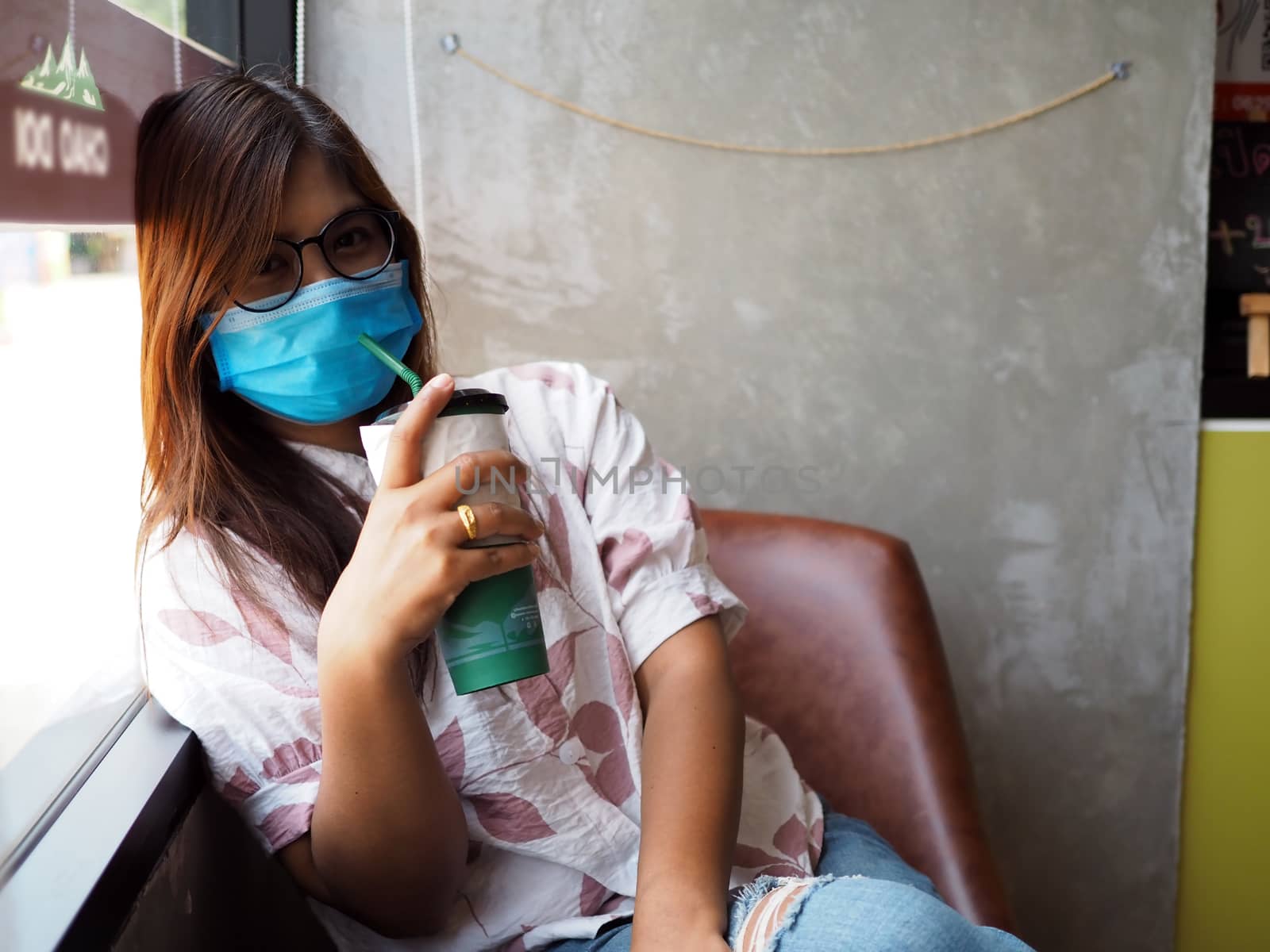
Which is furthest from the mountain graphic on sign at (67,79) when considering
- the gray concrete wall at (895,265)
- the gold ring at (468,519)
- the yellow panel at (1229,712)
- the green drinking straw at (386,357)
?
the yellow panel at (1229,712)

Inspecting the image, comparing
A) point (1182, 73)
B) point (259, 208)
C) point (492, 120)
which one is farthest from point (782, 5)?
point (259, 208)

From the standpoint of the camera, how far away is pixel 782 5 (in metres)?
1.58

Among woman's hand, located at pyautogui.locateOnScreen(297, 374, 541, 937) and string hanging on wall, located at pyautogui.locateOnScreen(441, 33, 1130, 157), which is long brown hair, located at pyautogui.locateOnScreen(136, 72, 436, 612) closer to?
woman's hand, located at pyautogui.locateOnScreen(297, 374, 541, 937)

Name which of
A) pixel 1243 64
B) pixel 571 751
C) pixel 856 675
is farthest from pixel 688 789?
pixel 1243 64

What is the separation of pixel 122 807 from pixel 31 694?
0.13 metres

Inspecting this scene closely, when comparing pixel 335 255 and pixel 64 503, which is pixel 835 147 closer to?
pixel 335 255

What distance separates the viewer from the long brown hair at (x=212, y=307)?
93 cm

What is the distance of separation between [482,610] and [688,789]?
28 cm

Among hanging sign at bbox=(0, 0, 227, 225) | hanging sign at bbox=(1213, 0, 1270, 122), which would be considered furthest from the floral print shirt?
hanging sign at bbox=(1213, 0, 1270, 122)

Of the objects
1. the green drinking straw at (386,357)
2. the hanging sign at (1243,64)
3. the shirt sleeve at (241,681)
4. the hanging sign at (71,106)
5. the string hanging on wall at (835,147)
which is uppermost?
the hanging sign at (1243,64)

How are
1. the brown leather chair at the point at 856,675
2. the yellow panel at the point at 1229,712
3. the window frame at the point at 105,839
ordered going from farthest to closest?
the yellow panel at the point at 1229,712 → the brown leather chair at the point at 856,675 → the window frame at the point at 105,839

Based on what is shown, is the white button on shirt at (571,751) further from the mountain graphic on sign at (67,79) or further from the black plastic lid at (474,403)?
the mountain graphic on sign at (67,79)

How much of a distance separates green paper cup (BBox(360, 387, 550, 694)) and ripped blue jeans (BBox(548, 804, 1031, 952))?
247 millimetres

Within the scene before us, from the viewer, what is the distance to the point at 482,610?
2.53 feet
